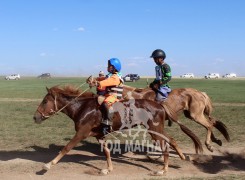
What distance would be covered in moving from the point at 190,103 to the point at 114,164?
3.19 meters

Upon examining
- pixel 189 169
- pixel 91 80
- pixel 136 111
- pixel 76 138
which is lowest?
pixel 189 169

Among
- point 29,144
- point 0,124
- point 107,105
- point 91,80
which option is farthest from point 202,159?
point 0,124

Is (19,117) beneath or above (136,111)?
beneath

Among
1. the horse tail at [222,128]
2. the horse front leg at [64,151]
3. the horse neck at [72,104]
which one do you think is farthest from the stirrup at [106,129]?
the horse tail at [222,128]

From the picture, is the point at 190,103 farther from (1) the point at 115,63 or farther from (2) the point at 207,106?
(1) the point at 115,63

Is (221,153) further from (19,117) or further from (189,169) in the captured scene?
(19,117)

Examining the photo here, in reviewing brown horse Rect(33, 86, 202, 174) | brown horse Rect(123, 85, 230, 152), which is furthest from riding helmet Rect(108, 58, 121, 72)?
brown horse Rect(123, 85, 230, 152)

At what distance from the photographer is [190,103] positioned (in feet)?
35.0

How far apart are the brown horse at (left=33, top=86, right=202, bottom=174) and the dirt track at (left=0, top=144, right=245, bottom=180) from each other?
37 centimetres

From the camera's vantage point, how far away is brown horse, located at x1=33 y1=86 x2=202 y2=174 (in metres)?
8.41

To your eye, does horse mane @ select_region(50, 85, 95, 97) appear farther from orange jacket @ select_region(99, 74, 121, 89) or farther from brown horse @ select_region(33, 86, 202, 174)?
orange jacket @ select_region(99, 74, 121, 89)

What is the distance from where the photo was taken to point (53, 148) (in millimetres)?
10914

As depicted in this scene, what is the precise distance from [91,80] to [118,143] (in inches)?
150

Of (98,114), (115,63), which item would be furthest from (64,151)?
(115,63)
